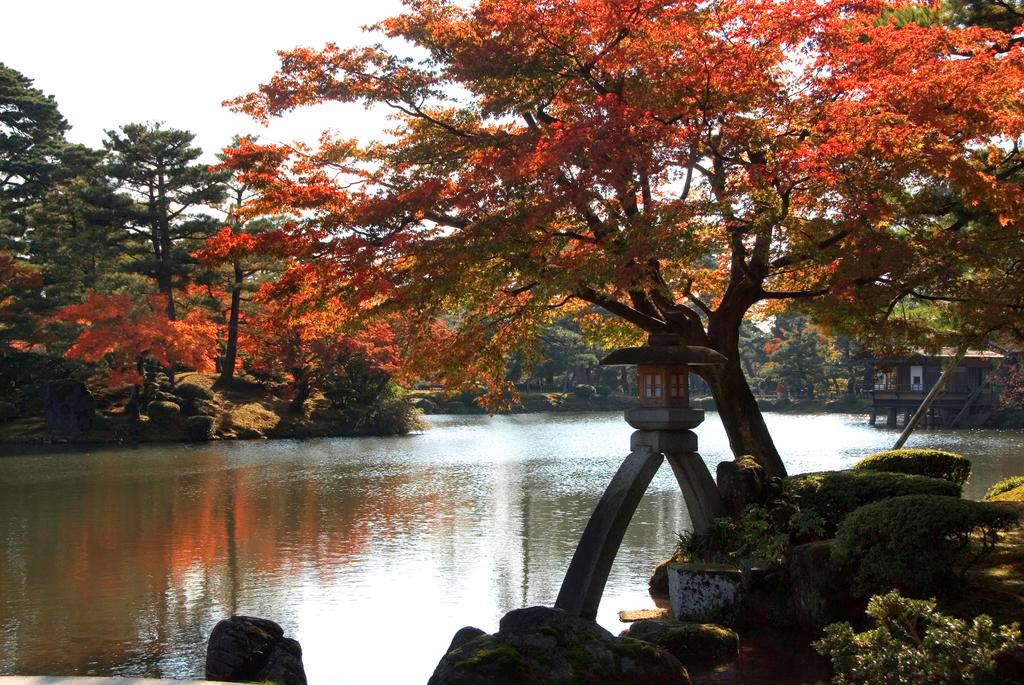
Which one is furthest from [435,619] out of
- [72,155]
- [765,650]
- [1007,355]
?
[1007,355]

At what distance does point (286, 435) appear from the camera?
34000 millimetres

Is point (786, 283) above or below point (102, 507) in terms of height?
above

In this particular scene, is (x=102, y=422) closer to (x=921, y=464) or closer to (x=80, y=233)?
(x=80, y=233)

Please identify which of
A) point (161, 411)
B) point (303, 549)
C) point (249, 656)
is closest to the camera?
point (249, 656)

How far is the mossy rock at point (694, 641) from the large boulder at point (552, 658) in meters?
1.08

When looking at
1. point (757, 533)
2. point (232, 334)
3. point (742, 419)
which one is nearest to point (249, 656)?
point (757, 533)

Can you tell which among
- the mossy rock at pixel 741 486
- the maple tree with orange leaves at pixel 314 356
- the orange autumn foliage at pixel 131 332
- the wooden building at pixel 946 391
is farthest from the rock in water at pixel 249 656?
the wooden building at pixel 946 391

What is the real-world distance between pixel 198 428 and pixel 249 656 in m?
26.7

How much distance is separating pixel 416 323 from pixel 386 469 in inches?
529

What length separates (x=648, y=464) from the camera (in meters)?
8.15

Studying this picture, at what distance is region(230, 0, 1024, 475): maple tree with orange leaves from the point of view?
8273 millimetres

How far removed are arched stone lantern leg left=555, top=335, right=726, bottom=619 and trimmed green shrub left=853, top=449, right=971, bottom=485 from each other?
7.70ft

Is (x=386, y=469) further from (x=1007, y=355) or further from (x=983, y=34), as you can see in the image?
(x=1007, y=355)

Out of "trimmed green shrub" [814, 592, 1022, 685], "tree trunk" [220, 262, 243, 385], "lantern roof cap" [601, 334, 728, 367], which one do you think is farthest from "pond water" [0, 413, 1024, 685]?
"tree trunk" [220, 262, 243, 385]
